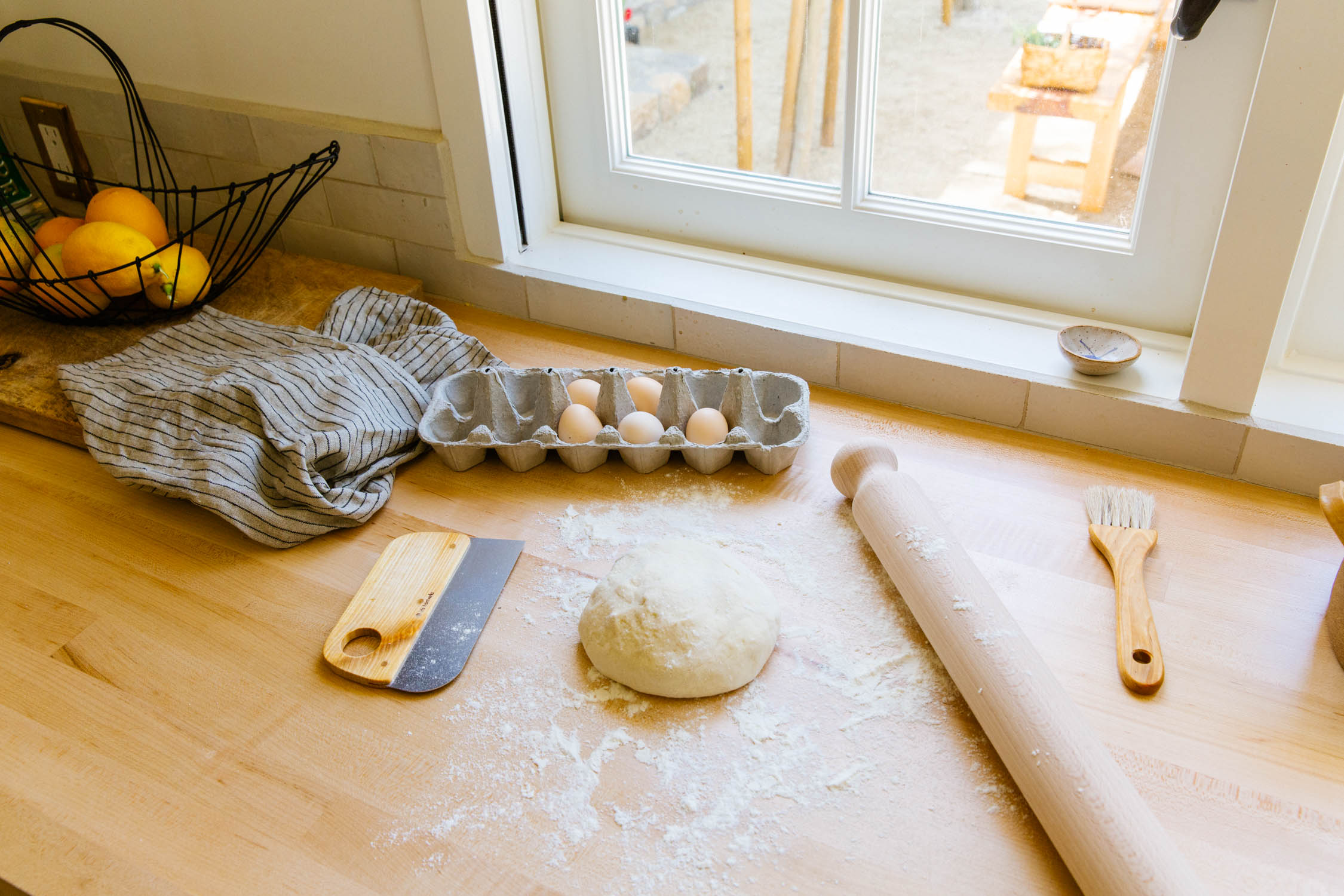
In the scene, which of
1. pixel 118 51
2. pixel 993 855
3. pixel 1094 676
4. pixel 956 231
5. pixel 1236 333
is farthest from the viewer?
pixel 118 51

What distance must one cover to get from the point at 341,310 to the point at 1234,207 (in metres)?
0.91

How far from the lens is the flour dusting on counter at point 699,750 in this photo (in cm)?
63

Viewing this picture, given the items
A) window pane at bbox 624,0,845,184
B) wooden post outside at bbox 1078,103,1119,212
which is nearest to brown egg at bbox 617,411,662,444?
window pane at bbox 624,0,845,184

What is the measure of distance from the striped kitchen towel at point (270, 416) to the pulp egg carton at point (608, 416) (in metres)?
0.04

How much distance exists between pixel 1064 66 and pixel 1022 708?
64cm

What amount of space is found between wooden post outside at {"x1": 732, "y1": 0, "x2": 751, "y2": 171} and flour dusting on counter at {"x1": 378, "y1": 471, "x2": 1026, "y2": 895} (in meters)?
0.57

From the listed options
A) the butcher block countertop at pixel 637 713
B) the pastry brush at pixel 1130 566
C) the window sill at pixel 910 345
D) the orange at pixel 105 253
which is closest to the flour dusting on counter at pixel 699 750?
the butcher block countertop at pixel 637 713

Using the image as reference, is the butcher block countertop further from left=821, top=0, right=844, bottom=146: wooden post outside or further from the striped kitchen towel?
left=821, top=0, right=844, bottom=146: wooden post outside

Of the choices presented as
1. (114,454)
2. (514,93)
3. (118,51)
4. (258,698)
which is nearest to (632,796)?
(258,698)

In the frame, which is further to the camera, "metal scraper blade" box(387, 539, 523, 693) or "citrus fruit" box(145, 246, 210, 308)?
"citrus fruit" box(145, 246, 210, 308)

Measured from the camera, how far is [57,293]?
1.12 m

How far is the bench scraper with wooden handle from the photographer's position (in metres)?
→ 0.75

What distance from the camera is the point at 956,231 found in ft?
3.51

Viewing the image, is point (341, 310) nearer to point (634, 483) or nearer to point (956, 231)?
point (634, 483)
